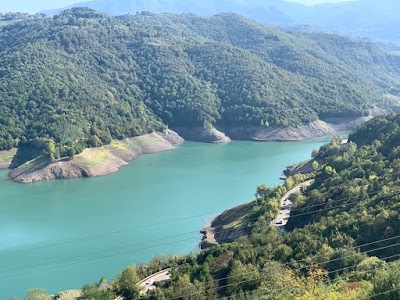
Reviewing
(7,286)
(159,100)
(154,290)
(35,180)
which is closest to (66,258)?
(7,286)

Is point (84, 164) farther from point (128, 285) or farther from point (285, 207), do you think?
point (128, 285)

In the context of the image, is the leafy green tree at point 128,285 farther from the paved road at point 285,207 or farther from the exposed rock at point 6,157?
the exposed rock at point 6,157

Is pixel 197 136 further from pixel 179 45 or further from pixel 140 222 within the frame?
pixel 140 222

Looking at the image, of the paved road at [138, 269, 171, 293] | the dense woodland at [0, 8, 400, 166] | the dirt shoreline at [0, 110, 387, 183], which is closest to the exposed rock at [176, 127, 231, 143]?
the dirt shoreline at [0, 110, 387, 183]

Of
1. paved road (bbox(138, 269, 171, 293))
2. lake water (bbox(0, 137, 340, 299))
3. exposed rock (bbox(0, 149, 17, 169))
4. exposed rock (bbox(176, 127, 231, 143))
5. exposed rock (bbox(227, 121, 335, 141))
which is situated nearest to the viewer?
paved road (bbox(138, 269, 171, 293))

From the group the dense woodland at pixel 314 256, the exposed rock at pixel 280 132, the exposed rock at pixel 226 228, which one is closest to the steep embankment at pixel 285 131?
the exposed rock at pixel 280 132

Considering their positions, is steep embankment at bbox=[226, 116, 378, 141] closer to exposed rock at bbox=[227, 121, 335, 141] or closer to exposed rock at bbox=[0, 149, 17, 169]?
exposed rock at bbox=[227, 121, 335, 141]
